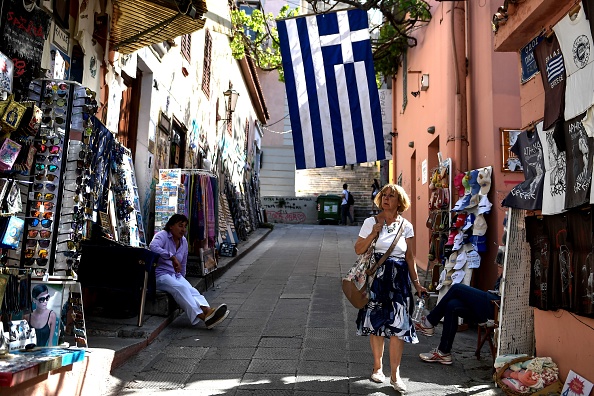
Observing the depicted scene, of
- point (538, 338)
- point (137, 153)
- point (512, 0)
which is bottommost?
point (538, 338)

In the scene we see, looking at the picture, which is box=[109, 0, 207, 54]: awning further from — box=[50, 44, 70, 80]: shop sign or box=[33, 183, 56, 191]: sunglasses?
box=[33, 183, 56, 191]: sunglasses

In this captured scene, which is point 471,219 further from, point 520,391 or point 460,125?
point 520,391

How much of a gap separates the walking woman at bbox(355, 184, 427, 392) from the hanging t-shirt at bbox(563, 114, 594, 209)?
1.32 metres

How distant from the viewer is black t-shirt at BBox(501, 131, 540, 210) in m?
5.10

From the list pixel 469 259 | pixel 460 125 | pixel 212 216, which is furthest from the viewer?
pixel 212 216

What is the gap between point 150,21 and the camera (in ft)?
22.9

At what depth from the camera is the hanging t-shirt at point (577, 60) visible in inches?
163

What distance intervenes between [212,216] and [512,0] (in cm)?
629

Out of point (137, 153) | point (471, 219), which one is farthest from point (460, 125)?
point (137, 153)

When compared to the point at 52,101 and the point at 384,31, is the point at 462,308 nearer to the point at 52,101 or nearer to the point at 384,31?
the point at 52,101

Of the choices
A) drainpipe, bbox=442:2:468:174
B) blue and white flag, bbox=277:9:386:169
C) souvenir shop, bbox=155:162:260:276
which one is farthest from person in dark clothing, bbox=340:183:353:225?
blue and white flag, bbox=277:9:386:169

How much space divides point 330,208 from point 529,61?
64.7ft

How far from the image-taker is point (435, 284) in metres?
8.85

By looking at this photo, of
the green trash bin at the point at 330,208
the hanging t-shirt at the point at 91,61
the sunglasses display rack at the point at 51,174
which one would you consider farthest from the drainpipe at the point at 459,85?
the green trash bin at the point at 330,208
